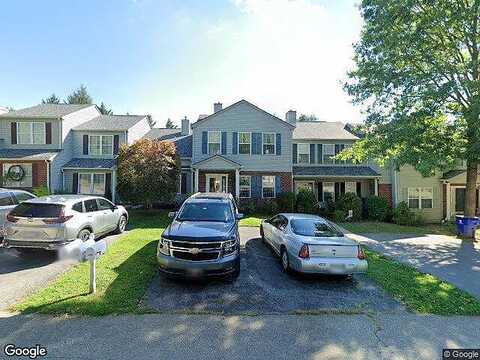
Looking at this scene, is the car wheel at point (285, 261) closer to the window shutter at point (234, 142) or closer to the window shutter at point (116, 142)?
the window shutter at point (234, 142)

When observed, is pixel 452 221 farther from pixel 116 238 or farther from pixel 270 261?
pixel 116 238

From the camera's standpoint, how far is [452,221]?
23156 millimetres

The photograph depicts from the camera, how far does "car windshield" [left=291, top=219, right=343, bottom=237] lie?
26.2 feet

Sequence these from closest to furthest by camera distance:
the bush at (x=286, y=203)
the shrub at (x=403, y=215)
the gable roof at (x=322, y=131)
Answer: the bush at (x=286, y=203)
the shrub at (x=403, y=215)
the gable roof at (x=322, y=131)

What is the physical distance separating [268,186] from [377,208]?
25.9ft

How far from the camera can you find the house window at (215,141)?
71.2 ft

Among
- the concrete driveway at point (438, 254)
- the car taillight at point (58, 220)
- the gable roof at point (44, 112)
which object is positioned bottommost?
the concrete driveway at point (438, 254)

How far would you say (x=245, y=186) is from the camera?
21.7 metres

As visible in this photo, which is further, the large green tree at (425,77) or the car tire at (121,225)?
the large green tree at (425,77)

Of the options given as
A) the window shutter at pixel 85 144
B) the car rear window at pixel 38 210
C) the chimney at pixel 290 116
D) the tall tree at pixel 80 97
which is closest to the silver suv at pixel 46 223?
the car rear window at pixel 38 210

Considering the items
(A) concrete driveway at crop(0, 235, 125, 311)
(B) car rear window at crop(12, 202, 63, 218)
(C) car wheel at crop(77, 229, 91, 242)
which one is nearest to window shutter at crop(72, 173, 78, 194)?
(A) concrete driveway at crop(0, 235, 125, 311)

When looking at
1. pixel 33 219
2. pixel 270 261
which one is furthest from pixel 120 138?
pixel 270 261

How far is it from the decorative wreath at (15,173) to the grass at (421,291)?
2250 centimetres

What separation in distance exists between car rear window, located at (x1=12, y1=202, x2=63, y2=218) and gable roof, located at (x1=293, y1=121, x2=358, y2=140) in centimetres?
1834
